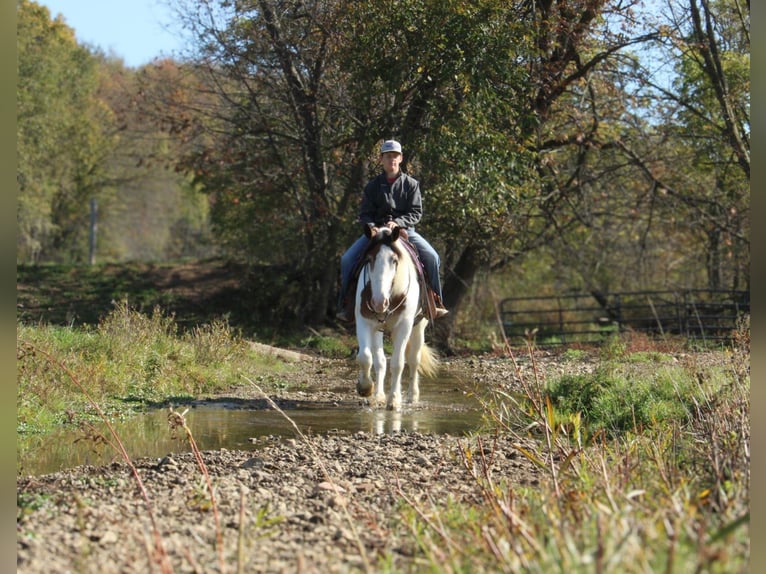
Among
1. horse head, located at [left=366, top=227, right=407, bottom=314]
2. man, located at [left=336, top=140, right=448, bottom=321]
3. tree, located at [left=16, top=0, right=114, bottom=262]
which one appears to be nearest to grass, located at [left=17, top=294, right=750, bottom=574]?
horse head, located at [left=366, top=227, right=407, bottom=314]

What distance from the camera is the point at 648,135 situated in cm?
2075

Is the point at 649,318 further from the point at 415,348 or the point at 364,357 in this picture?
the point at 364,357

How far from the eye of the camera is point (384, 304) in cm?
985

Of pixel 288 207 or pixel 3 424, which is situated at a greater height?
pixel 288 207

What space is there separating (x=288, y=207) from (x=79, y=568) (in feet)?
58.3

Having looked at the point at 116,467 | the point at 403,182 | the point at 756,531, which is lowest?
the point at 116,467

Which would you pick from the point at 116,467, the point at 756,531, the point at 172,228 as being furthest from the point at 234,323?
the point at 172,228

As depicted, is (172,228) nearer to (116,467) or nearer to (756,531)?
(116,467)

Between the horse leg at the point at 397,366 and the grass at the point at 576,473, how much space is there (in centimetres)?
144

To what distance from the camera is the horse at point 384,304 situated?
9969 mm

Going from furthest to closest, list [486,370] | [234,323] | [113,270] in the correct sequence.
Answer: [113,270] < [234,323] < [486,370]

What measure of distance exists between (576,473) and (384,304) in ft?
14.9

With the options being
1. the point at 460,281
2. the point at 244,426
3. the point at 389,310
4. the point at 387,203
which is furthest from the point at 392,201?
the point at 460,281

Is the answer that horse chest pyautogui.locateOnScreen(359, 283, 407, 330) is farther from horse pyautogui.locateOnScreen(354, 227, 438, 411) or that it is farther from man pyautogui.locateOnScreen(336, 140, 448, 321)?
man pyautogui.locateOnScreen(336, 140, 448, 321)
